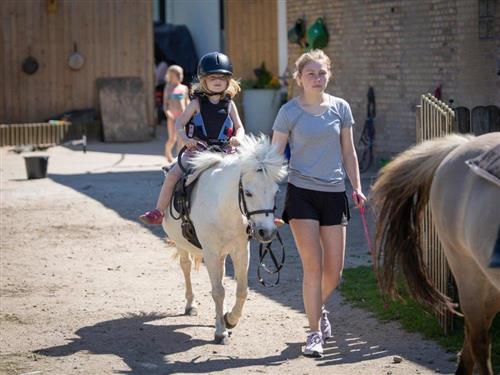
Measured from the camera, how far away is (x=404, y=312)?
845cm

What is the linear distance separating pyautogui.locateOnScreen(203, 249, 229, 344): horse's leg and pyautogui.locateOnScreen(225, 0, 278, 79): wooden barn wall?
57.2ft

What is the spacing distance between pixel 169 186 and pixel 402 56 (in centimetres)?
884

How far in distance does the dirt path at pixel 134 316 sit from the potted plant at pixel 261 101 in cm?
1018

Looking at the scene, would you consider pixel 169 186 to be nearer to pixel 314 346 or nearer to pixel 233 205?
pixel 233 205

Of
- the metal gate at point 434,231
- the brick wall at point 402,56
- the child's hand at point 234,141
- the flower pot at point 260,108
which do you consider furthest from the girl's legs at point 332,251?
the flower pot at point 260,108

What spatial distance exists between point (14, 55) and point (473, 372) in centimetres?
1902

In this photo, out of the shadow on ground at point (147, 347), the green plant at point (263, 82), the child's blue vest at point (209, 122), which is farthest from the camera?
the green plant at point (263, 82)

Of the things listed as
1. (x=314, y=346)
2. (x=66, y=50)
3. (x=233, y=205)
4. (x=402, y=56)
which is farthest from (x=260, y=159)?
(x=66, y=50)

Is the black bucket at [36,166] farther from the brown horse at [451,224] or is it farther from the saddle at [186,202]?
the brown horse at [451,224]

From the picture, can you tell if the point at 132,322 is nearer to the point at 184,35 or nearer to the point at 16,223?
the point at 16,223

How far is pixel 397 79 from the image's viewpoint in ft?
55.2

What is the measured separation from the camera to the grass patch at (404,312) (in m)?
7.51

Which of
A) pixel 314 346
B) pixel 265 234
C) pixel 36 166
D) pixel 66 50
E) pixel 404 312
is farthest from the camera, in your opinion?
pixel 66 50

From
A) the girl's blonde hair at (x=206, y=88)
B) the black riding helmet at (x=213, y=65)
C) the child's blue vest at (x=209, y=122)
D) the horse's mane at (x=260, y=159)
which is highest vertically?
the black riding helmet at (x=213, y=65)
